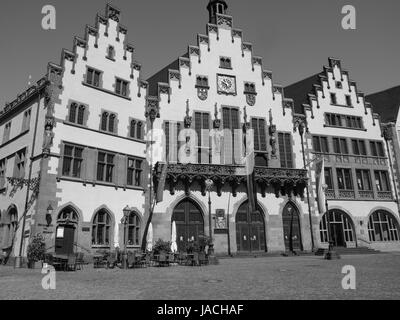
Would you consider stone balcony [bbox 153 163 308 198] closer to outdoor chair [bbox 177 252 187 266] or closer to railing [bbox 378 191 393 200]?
outdoor chair [bbox 177 252 187 266]

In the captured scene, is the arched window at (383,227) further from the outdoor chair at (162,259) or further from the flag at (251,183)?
the outdoor chair at (162,259)

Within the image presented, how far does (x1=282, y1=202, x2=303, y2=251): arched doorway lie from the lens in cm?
3385

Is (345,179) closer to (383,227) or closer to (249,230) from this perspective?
(383,227)

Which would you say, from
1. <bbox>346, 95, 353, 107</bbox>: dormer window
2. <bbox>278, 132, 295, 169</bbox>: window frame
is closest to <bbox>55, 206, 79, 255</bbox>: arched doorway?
<bbox>278, 132, 295, 169</bbox>: window frame

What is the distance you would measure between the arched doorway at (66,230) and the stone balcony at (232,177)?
785 centimetres

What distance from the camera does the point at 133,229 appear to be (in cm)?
2938

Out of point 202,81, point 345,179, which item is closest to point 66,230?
point 202,81

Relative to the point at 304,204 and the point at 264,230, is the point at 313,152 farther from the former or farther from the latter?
the point at 264,230

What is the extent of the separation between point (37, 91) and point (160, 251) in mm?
16017

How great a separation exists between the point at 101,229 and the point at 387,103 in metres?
38.5
